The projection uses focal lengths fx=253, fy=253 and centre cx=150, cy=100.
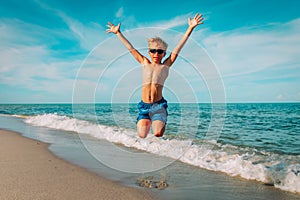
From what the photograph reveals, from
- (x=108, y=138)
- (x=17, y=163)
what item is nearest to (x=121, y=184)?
(x=17, y=163)

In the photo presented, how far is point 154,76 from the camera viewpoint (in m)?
5.70

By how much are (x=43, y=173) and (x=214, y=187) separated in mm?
4261

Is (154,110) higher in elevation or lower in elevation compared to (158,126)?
higher

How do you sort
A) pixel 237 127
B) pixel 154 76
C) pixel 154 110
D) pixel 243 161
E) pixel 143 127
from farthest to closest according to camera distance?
pixel 237 127 < pixel 243 161 < pixel 154 110 < pixel 143 127 < pixel 154 76

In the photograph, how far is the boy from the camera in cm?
548

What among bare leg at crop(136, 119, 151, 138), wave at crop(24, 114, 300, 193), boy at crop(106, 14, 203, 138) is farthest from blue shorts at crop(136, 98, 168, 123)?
wave at crop(24, 114, 300, 193)

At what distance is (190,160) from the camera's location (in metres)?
8.80

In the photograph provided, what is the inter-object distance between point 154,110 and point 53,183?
279cm

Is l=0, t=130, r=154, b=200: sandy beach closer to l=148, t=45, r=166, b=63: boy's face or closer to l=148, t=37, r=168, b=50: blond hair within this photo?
l=148, t=45, r=166, b=63: boy's face

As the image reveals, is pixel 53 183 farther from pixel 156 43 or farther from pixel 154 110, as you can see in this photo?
pixel 156 43

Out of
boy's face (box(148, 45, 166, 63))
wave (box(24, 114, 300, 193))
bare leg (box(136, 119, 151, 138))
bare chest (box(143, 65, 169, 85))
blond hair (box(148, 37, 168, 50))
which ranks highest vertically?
blond hair (box(148, 37, 168, 50))

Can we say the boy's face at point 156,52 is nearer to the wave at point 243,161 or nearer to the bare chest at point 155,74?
the bare chest at point 155,74

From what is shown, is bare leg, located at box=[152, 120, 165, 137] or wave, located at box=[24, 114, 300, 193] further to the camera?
wave, located at box=[24, 114, 300, 193]

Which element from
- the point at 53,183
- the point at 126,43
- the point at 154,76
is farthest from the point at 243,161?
the point at 53,183
